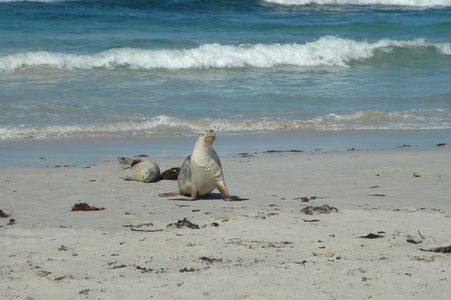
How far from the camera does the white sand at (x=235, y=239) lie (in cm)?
358

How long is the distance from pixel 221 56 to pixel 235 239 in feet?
59.6

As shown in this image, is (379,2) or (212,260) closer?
(212,260)

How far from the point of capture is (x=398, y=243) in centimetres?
458

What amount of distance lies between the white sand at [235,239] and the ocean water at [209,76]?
326 centimetres

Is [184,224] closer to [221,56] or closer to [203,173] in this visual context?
[203,173]

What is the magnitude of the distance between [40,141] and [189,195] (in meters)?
5.57

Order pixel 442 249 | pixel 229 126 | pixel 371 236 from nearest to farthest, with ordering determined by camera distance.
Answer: pixel 442 249 < pixel 371 236 < pixel 229 126

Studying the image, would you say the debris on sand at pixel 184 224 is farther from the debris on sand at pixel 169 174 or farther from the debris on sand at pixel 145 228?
the debris on sand at pixel 169 174

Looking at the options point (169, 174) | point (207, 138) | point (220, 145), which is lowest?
point (220, 145)

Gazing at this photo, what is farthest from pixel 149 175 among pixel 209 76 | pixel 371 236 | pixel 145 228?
pixel 209 76

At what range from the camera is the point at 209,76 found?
804 inches

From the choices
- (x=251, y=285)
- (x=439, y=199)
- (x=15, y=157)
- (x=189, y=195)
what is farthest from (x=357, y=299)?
(x=15, y=157)

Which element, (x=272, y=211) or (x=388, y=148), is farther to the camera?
(x=388, y=148)

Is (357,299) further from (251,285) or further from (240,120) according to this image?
(240,120)
